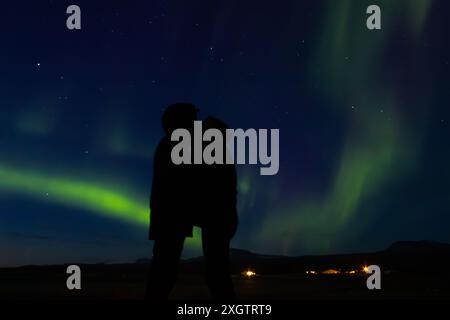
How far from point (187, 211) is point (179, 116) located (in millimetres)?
800

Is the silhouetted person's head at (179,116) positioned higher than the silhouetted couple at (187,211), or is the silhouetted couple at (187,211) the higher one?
the silhouetted person's head at (179,116)

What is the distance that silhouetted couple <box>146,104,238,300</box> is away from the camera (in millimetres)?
5039

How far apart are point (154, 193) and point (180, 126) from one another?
0.61 meters

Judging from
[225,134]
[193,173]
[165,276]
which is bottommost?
[165,276]

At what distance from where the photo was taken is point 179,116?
5.09 meters

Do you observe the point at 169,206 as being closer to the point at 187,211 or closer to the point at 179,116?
the point at 187,211

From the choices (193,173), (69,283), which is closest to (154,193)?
(193,173)

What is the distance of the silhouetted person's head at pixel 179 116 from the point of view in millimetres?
5086

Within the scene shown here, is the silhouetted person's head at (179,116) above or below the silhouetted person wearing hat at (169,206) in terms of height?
above

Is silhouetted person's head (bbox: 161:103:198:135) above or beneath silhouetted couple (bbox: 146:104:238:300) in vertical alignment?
above

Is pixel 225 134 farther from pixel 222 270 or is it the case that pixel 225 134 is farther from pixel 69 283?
Result: pixel 69 283

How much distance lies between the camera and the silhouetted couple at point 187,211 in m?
5.04
